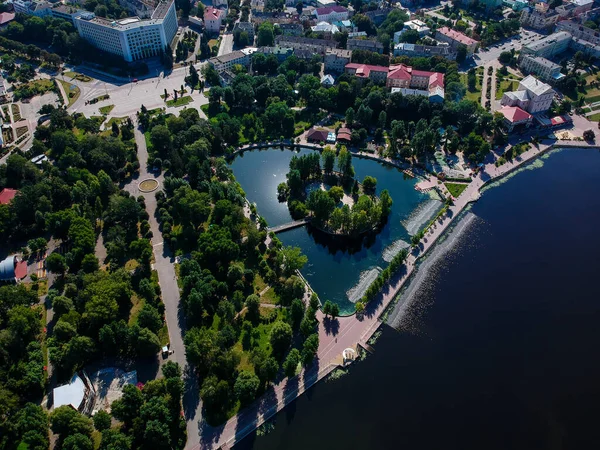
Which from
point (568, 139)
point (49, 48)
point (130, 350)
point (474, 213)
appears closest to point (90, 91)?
point (49, 48)

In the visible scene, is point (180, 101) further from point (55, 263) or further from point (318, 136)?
point (55, 263)

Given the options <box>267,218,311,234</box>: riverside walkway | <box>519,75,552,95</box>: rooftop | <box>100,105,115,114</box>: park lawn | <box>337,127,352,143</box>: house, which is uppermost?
<box>100,105,115,114</box>: park lawn

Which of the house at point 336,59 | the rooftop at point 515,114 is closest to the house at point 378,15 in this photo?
the house at point 336,59

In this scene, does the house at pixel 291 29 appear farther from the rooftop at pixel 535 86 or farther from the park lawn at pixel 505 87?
the rooftop at pixel 535 86

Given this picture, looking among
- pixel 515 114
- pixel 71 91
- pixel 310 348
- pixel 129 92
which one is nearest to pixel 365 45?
pixel 515 114

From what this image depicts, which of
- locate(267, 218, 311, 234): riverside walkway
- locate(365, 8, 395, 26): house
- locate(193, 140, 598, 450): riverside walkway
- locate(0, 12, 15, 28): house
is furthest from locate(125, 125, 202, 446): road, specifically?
locate(365, 8, 395, 26): house

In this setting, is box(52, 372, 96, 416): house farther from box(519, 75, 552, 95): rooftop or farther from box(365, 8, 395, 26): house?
box(365, 8, 395, 26): house

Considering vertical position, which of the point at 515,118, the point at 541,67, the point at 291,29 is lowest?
the point at 515,118
